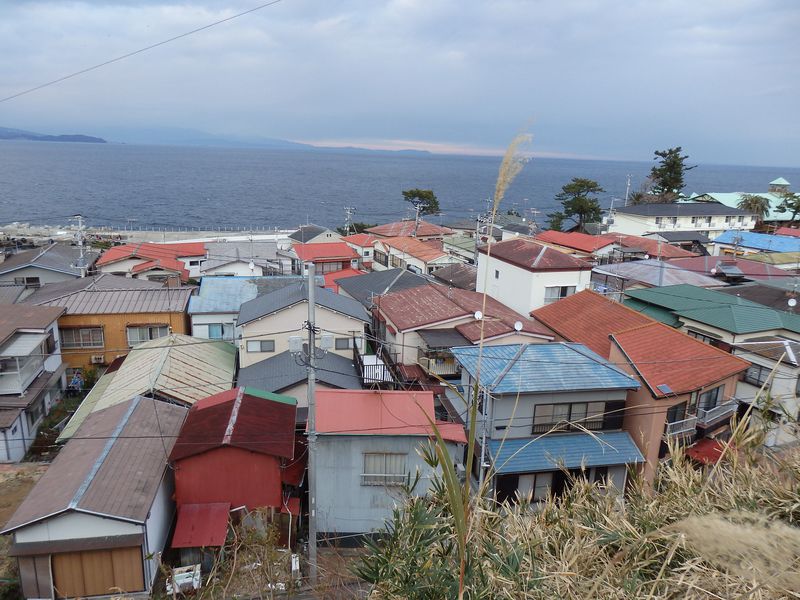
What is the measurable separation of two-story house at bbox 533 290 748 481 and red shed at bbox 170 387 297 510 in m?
8.61

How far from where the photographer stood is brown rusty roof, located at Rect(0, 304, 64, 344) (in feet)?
51.6

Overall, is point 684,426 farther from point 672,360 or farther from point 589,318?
point 589,318

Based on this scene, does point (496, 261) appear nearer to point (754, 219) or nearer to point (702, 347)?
point (702, 347)

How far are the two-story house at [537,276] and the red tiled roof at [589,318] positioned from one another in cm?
79

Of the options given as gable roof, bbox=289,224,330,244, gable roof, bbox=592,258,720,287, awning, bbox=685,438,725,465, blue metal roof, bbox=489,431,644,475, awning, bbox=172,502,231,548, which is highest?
gable roof, bbox=592,258,720,287

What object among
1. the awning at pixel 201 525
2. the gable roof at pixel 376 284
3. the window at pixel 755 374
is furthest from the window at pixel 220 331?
the window at pixel 755 374

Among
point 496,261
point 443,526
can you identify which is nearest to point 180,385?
point 443,526

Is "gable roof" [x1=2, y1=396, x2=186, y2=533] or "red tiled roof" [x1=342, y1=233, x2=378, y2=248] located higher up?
"red tiled roof" [x1=342, y1=233, x2=378, y2=248]

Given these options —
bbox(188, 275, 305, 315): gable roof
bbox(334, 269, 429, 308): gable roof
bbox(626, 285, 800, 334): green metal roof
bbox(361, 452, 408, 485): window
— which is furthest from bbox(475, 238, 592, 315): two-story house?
bbox(361, 452, 408, 485): window

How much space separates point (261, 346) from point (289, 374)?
2.28 metres

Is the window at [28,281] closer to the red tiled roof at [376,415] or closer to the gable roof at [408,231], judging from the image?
the red tiled roof at [376,415]

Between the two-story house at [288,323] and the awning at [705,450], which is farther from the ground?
the two-story house at [288,323]

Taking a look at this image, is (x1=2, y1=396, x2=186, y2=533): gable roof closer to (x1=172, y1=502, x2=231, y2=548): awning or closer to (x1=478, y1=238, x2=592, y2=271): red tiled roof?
(x1=172, y1=502, x2=231, y2=548): awning

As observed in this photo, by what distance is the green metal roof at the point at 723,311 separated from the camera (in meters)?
17.9
